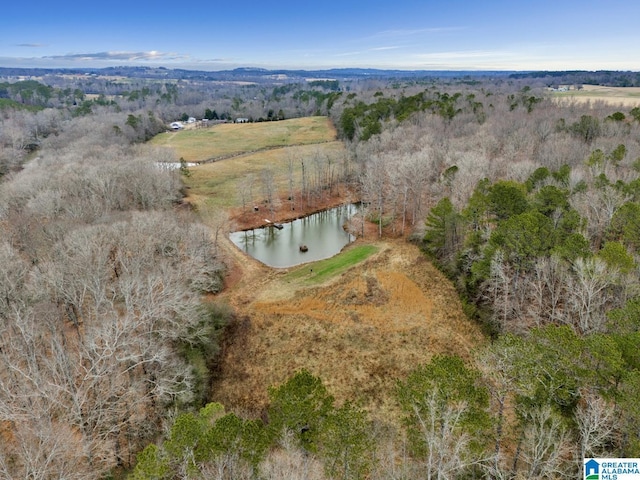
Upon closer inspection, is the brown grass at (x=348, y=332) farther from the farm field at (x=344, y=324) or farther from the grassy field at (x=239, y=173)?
the grassy field at (x=239, y=173)

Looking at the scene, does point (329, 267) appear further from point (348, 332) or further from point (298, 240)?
point (298, 240)

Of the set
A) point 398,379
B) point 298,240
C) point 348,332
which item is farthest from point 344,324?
point 298,240

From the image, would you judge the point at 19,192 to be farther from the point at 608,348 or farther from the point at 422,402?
the point at 608,348

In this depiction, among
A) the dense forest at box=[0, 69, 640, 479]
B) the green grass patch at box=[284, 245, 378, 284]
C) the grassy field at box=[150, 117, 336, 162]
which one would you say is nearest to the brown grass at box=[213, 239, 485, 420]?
the green grass patch at box=[284, 245, 378, 284]

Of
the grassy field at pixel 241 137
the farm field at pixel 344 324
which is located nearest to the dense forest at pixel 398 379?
the farm field at pixel 344 324

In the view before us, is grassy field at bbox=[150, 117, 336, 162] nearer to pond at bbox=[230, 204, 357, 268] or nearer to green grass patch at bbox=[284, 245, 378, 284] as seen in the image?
pond at bbox=[230, 204, 357, 268]
